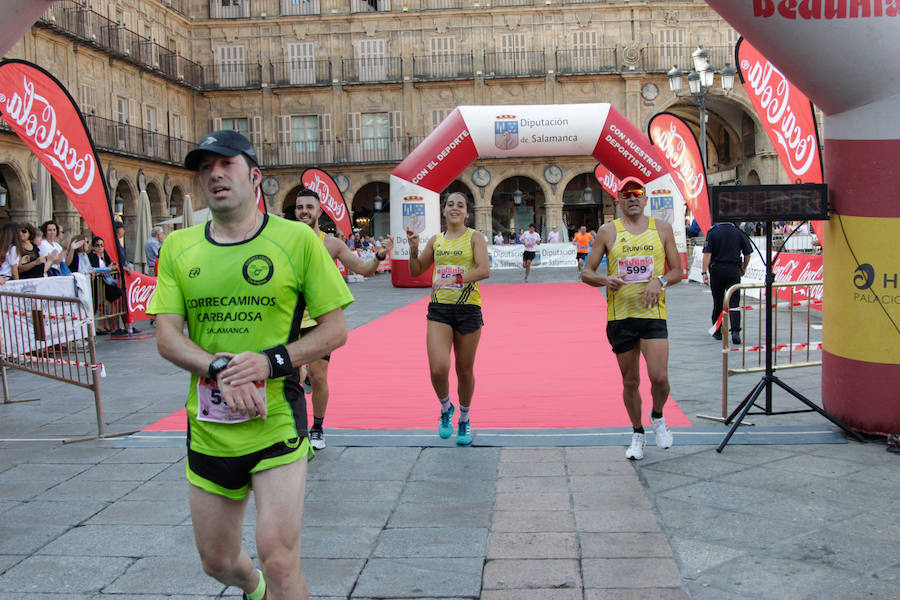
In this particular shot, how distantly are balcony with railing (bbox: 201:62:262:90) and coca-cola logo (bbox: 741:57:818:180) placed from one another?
2951 cm

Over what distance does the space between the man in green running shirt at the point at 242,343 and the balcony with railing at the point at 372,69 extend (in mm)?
33927

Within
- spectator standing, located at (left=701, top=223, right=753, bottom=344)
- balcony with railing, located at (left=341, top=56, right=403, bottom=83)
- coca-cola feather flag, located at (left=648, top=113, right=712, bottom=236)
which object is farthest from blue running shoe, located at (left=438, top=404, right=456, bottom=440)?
balcony with railing, located at (left=341, top=56, right=403, bottom=83)

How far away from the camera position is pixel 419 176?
19.2 m

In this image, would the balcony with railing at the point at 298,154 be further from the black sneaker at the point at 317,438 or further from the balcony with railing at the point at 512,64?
the black sneaker at the point at 317,438

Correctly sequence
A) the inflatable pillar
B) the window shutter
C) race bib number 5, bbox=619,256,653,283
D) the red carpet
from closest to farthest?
the inflatable pillar < race bib number 5, bbox=619,256,653,283 < the red carpet < the window shutter

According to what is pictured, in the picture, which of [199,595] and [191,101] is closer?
[199,595]

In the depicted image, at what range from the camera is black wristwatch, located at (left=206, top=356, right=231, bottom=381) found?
2.47m

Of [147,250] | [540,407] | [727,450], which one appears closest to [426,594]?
[727,450]

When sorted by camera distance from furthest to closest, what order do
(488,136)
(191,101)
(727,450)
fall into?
(191,101) → (488,136) → (727,450)

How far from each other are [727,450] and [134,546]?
3375mm

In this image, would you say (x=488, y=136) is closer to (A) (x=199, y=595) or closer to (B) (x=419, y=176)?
(B) (x=419, y=176)

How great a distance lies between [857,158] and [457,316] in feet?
8.72

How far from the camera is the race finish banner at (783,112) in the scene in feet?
29.2

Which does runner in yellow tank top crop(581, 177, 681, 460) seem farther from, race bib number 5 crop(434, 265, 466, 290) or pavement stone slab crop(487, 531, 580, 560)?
pavement stone slab crop(487, 531, 580, 560)
